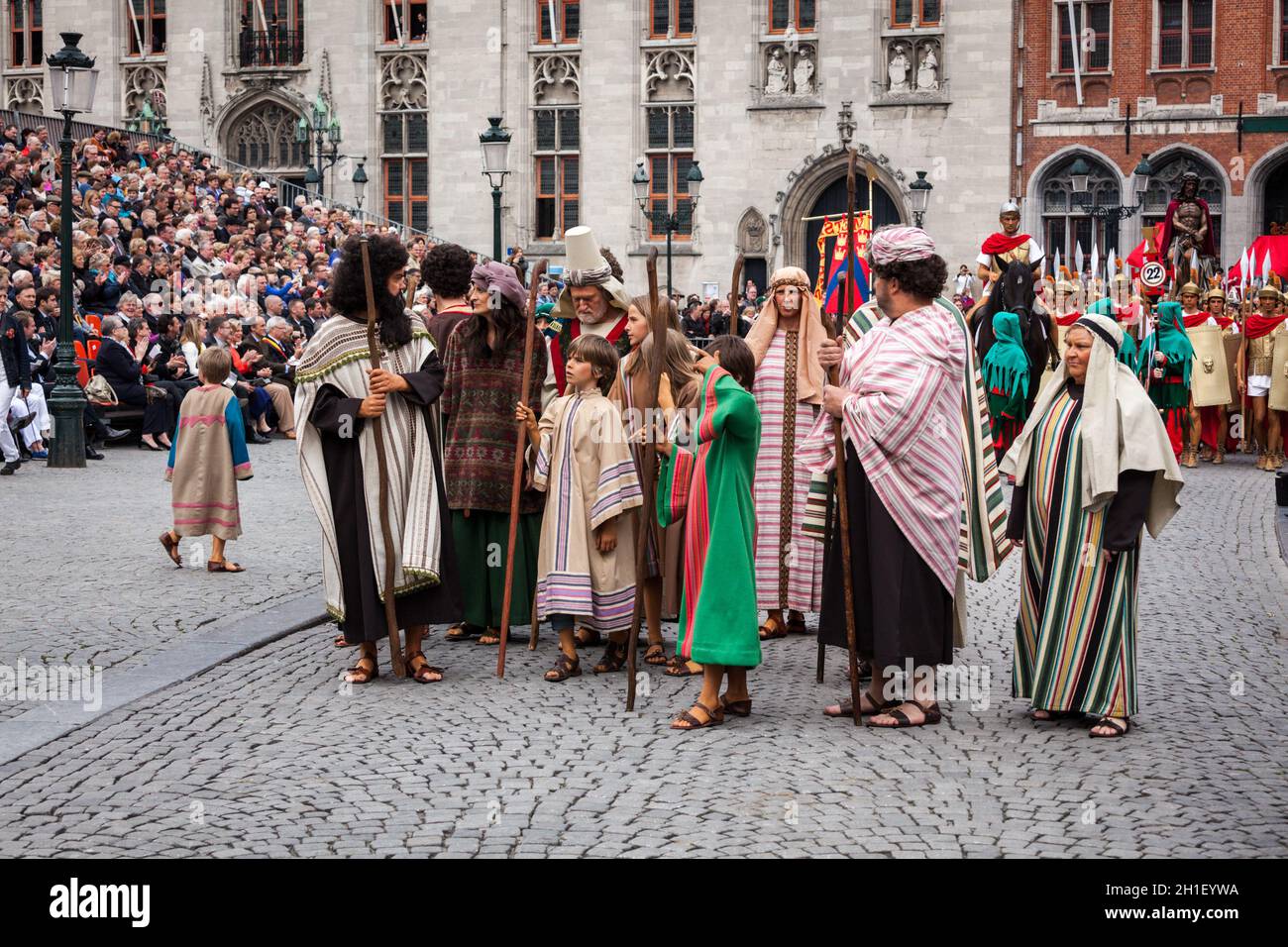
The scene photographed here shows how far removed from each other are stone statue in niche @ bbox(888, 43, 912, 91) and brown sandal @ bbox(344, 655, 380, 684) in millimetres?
32766

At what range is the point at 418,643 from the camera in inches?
315

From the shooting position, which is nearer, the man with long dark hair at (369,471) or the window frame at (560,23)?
the man with long dark hair at (369,471)

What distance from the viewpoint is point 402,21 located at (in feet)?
137

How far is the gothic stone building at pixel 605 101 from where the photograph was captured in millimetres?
38500

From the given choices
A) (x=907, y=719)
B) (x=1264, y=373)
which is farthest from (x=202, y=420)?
(x=1264, y=373)

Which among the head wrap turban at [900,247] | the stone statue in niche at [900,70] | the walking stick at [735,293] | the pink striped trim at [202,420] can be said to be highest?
the stone statue in niche at [900,70]

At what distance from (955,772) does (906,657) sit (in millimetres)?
783

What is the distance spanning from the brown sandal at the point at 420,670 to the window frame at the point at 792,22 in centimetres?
3317

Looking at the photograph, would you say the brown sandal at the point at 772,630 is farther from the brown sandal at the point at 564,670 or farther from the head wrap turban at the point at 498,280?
the head wrap turban at the point at 498,280

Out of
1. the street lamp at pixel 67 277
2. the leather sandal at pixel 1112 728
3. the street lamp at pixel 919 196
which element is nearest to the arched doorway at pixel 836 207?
the street lamp at pixel 919 196

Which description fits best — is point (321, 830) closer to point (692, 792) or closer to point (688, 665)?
point (692, 792)

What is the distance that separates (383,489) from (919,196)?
31.2m

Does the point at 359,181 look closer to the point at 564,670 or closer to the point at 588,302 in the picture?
the point at 588,302

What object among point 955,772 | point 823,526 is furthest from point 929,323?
point 955,772
